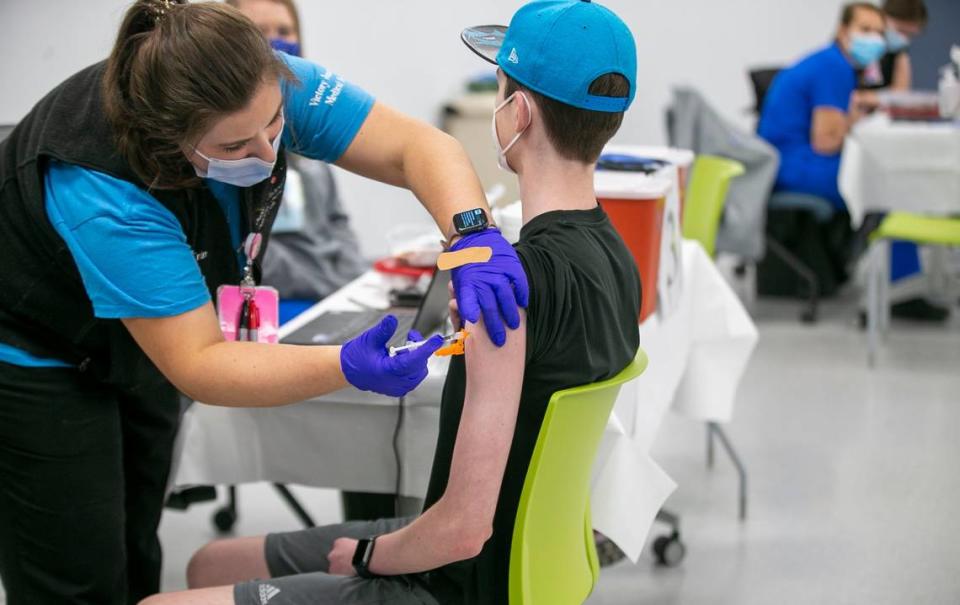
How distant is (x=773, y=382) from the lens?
12.3 feet

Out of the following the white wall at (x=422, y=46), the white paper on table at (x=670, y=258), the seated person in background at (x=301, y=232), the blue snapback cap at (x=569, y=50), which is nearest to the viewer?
the blue snapback cap at (x=569, y=50)

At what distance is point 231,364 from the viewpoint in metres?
1.27

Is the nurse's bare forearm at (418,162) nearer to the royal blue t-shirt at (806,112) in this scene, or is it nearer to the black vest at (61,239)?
the black vest at (61,239)

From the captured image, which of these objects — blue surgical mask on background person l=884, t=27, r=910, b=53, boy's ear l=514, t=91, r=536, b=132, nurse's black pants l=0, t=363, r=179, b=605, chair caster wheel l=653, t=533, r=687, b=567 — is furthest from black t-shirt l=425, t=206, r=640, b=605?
blue surgical mask on background person l=884, t=27, r=910, b=53

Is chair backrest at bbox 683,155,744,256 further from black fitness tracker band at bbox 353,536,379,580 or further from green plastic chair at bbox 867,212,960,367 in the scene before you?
black fitness tracker band at bbox 353,536,379,580

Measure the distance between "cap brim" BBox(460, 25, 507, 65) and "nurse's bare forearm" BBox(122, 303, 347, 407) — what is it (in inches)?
18.2

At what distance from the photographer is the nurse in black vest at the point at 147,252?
1.24 meters

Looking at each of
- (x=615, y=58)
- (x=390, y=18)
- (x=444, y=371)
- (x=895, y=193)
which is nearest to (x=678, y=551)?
(x=444, y=371)

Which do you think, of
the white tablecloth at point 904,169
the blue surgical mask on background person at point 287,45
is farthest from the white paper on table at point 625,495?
the white tablecloth at point 904,169

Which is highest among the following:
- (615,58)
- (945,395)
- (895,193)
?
(615,58)

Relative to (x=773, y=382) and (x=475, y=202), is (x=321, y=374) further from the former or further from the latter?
(x=773, y=382)

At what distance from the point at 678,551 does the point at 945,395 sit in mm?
1622

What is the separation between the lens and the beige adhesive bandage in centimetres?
121

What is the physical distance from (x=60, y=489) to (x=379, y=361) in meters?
0.54
